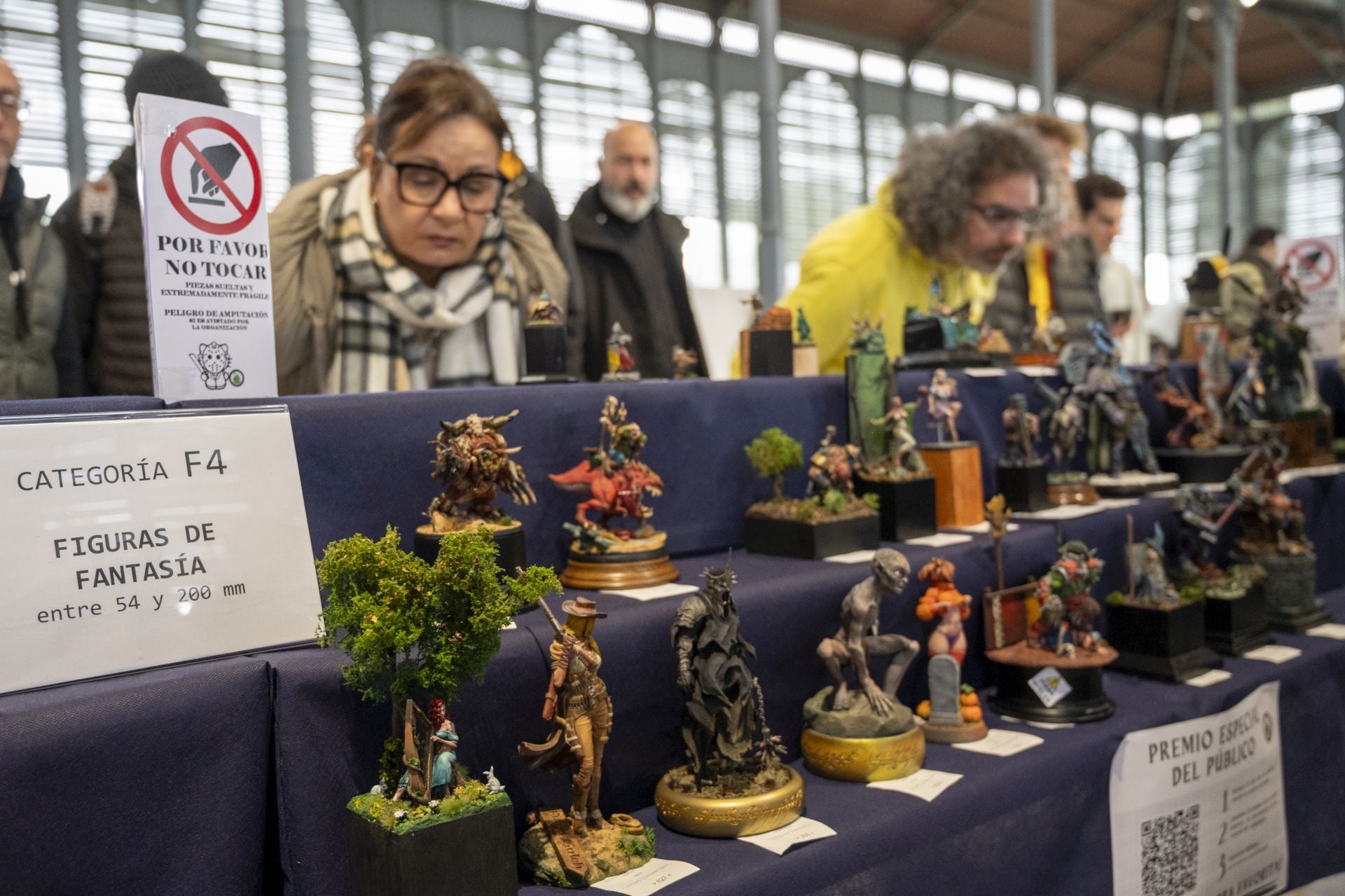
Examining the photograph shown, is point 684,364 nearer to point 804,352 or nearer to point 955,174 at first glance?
point 804,352

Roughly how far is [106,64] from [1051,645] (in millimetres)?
5387

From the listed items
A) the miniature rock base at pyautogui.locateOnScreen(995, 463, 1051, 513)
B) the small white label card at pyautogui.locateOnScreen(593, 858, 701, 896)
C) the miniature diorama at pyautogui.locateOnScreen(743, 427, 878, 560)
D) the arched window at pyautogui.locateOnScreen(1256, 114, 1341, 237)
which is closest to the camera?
the small white label card at pyautogui.locateOnScreen(593, 858, 701, 896)

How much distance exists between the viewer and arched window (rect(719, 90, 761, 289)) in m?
8.68

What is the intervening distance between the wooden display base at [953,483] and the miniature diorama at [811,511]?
37 cm

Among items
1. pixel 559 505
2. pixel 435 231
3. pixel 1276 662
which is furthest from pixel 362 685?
pixel 1276 662

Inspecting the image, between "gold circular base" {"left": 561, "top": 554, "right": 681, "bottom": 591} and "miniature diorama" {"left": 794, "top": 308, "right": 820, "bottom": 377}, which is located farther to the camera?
"miniature diorama" {"left": 794, "top": 308, "right": 820, "bottom": 377}

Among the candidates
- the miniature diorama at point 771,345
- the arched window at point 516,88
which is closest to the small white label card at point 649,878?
the miniature diorama at point 771,345

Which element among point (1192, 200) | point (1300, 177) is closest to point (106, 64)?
point (1192, 200)

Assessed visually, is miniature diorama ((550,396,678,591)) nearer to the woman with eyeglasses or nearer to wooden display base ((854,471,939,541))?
the woman with eyeglasses

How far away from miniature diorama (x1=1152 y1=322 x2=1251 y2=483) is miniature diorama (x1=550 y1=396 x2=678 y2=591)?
84.8 inches

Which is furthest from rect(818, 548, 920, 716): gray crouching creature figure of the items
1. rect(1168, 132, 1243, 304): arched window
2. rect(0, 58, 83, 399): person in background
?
rect(1168, 132, 1243, 304): arched window

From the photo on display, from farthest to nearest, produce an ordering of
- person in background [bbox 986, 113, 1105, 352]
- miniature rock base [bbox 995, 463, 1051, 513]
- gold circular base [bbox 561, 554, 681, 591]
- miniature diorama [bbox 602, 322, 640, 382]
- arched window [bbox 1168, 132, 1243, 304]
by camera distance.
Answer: arched window [bbox 1168, 132, 1243, 304], person in background [bbox 986, 113, 1105, 352], miniature rock base [bbox 995, 463, 1051, 513], miniature diorama [bbox 602, 322, 640, 382], gold circular base [bbox 561, 554, 681, 591]

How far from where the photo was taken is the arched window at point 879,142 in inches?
389

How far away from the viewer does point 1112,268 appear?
19.6 feet
